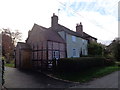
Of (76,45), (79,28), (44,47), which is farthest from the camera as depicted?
(79,28)

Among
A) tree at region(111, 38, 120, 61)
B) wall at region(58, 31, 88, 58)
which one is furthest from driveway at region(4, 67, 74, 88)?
tree at region(111, 38, 120, 61)

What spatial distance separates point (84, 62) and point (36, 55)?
24.3ft

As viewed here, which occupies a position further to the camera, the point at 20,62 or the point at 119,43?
the point at 119,43

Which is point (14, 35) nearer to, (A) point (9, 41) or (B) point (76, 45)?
(A) point (9, 41)

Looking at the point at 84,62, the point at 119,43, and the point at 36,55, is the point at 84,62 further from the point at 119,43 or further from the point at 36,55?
the point at 119,43

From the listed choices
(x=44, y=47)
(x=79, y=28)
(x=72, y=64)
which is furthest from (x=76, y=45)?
(x=72, y=64)

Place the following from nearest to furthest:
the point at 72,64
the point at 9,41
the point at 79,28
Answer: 1. the point at 72,64
2. the point at 79,28
3. the point at 9,41

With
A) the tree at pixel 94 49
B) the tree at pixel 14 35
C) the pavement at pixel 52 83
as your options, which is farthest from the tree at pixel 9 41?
the pavement at pixel 52 83

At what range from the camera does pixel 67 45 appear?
26.9 meters

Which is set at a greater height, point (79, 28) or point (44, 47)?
point (79, 28)

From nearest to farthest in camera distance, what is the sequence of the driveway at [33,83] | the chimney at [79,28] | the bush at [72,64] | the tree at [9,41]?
the driveway at [33,83], the bush at [72,64], the chimney at [79,28], the tree at [9,41]

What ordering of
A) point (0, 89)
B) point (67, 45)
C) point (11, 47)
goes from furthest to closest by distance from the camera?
point (11, 47)
point (67, 45)
point (0, 89)

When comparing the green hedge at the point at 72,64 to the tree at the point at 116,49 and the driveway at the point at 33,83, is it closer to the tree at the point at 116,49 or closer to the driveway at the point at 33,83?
the driveway at the point at 33,83

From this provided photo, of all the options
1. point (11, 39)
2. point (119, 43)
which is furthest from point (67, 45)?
point (11, 39)
